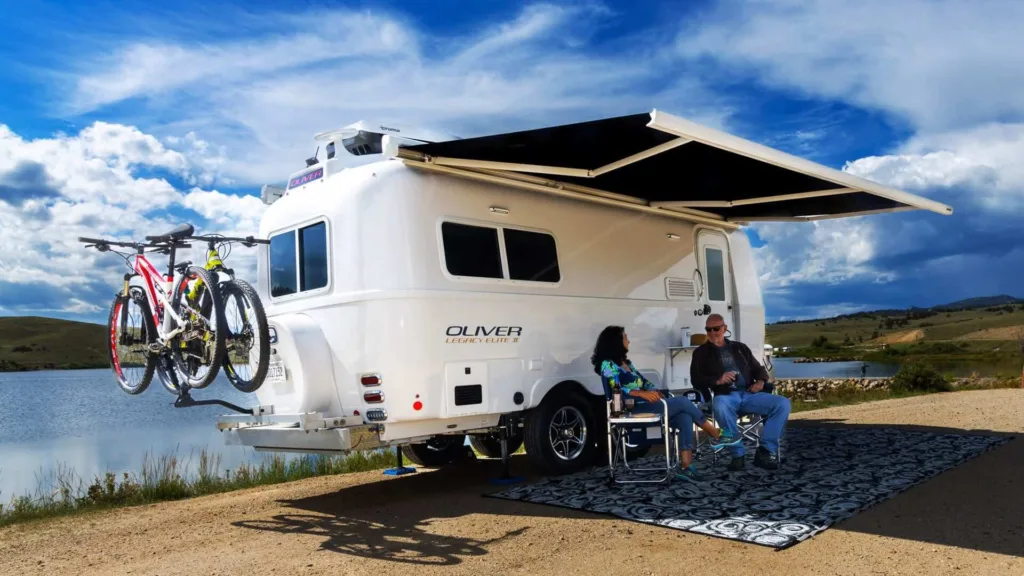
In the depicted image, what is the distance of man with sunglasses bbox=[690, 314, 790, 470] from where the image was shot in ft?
24.1

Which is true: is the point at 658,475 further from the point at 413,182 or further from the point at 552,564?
the point at 413,182

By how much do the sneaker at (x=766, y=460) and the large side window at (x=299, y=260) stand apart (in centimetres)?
404

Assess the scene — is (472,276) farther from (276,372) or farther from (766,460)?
(766,460)

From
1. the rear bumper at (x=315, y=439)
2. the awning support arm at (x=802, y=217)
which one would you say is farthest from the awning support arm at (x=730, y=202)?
the rear bumper at (x=315, y=439)

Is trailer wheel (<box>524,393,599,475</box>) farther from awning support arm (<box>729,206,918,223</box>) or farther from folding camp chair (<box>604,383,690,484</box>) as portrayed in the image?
awning support arm (<box>729,206,918,223</box>)

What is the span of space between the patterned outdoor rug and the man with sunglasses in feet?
0.68

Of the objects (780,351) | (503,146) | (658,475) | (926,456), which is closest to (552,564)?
(658,475)

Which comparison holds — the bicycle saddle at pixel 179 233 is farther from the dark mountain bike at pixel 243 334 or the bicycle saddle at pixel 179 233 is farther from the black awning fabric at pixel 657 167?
the black awning fabric at pixel 657 167

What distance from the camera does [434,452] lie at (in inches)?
353

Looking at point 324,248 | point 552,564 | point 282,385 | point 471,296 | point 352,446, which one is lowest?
point 552,564

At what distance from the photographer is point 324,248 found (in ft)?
23.2

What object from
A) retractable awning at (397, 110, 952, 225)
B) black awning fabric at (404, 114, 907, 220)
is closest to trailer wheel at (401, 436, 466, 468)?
retractable awning at (397, 110, 952, 225)

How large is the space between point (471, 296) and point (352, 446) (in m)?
1.58

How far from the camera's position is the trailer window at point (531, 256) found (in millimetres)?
7594
